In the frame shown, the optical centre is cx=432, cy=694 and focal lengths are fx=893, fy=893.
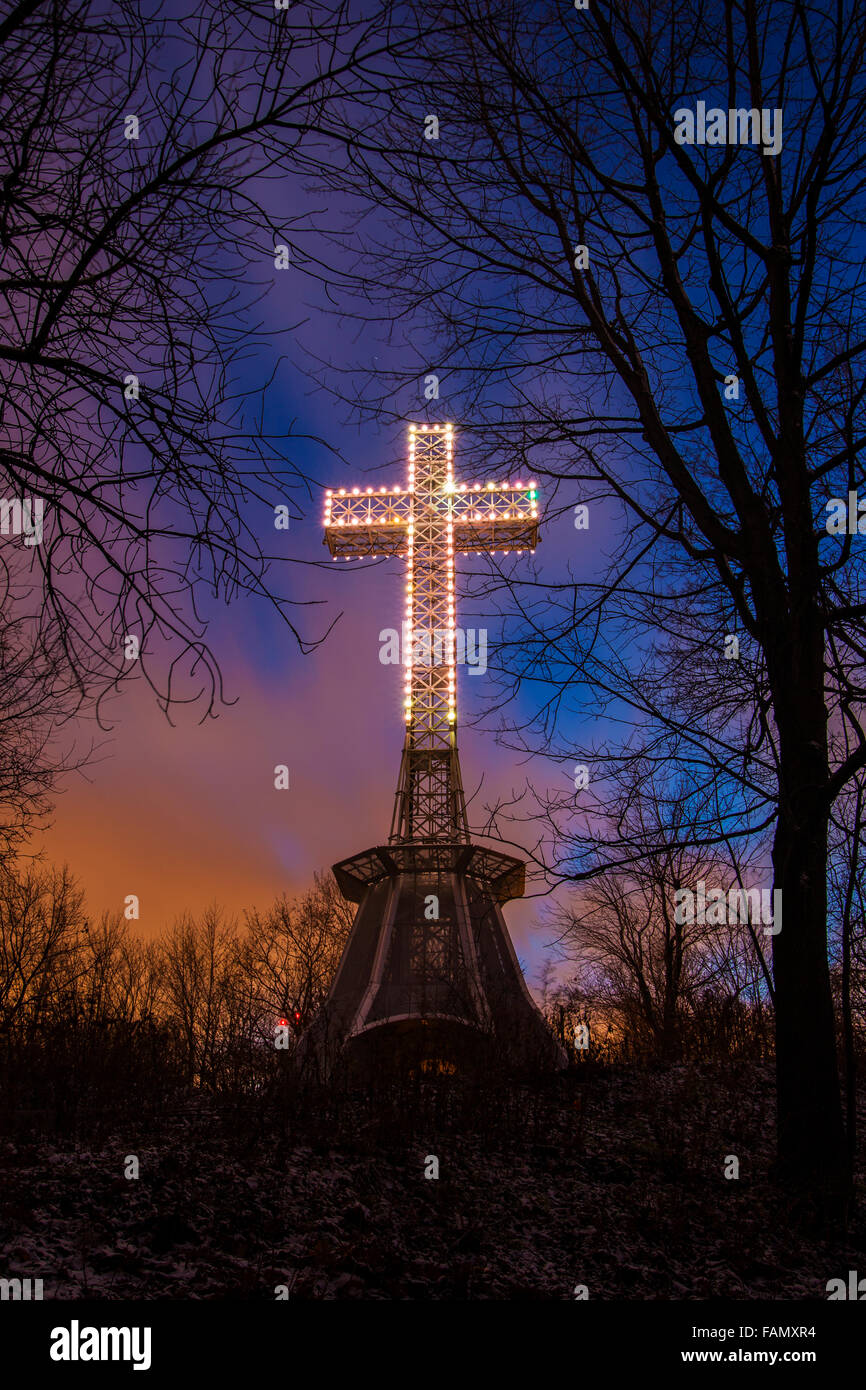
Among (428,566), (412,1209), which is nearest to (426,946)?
(428,566)

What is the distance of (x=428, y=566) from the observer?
54.0ft

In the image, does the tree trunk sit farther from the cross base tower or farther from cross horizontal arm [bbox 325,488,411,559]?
cross horizontal arm [bbox 325,488,411,559]

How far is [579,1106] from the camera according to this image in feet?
24.9

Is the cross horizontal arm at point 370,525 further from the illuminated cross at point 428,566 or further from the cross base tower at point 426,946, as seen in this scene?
the cross base tower at point 426,946

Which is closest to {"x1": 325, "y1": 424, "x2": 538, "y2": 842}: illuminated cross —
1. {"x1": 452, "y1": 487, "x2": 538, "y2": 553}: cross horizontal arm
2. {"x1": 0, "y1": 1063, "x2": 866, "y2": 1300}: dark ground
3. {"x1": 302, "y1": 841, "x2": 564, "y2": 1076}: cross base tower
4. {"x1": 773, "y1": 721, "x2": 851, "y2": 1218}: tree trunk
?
{"x1": 452, "y1": 487, "x2": 538, "y2": 553}: cross horizontal arm

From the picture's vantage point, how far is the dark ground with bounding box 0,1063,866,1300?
435 cm

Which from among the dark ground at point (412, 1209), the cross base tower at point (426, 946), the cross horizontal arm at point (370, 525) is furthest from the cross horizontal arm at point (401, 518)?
the dark ground at point (412, 1209)

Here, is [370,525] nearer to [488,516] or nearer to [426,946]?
[488,516]

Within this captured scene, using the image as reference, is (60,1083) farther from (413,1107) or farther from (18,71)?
(18,71)

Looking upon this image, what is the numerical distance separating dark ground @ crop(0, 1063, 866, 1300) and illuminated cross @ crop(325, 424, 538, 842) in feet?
25.7

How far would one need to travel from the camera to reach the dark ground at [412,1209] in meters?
4.35

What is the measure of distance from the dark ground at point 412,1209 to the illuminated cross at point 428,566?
7.84m

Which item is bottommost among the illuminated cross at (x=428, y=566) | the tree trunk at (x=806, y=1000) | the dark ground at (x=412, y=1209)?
the dark ground at (x=412, y=1209)
